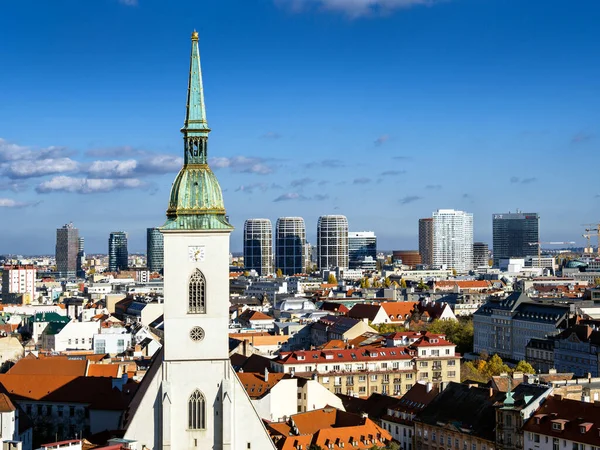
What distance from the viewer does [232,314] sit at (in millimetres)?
190875

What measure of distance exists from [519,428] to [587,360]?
5855cm

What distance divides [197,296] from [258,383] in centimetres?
3757

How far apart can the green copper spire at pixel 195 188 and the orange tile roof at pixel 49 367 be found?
43473 millimetres

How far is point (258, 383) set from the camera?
9475cm

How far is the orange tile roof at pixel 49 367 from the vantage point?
97.4 metres

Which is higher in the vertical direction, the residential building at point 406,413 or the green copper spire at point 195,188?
the green copper spire at point 195,188

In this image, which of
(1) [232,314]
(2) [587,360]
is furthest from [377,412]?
(1) [232,314]

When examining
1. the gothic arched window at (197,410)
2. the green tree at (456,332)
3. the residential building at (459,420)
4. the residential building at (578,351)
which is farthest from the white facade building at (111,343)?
the gothic arched window at (197,410)

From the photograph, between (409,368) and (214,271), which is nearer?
(214,271)

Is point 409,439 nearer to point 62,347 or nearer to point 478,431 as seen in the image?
point 478,431

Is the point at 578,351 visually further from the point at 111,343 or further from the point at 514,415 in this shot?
the point at 514,415

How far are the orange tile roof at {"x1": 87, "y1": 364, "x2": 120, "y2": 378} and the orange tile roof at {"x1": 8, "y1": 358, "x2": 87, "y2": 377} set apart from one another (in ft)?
2.60

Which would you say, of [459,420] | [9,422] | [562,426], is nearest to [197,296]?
[9,422]

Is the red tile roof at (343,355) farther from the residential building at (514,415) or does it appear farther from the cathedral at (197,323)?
the cathedral at (197,323)
